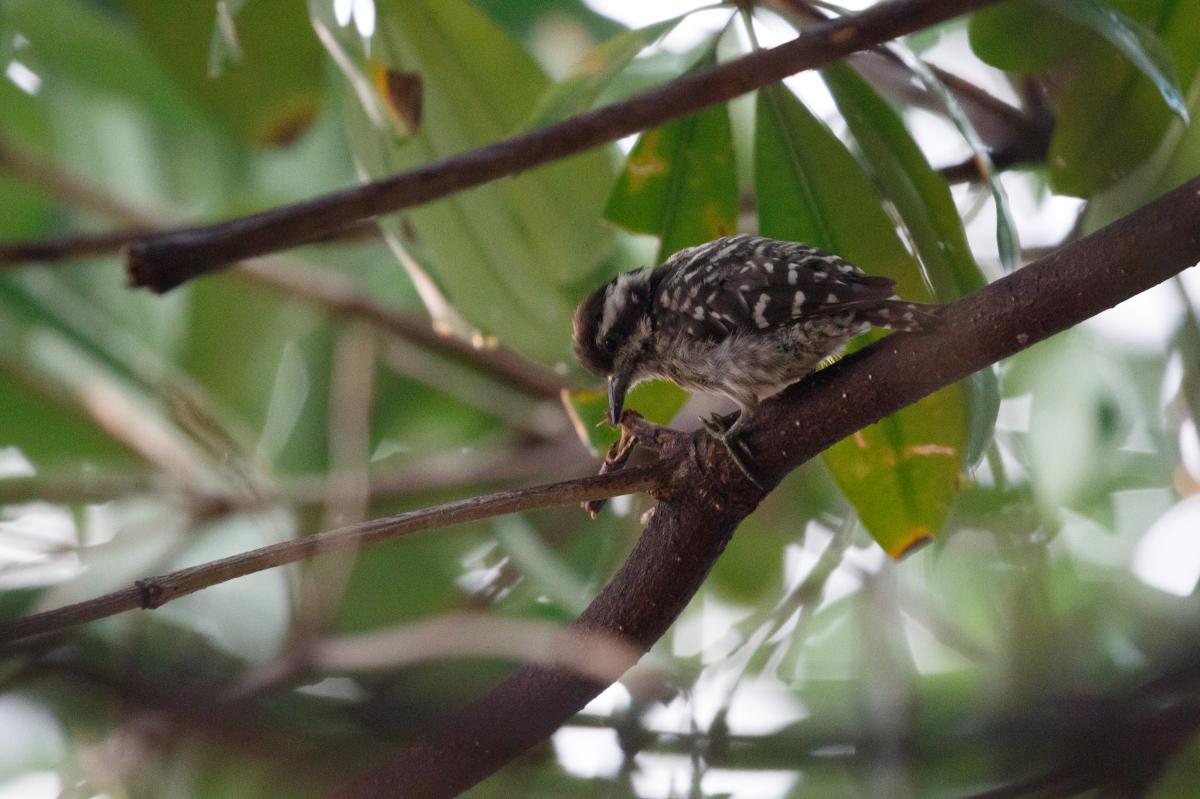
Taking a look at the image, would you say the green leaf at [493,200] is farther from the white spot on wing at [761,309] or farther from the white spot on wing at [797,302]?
the white spot on wing at [797,302]

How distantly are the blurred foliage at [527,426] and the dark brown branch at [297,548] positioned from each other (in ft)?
0.29

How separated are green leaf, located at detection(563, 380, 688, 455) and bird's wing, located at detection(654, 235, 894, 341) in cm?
22

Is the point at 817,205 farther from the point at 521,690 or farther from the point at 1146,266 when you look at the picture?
the point at 521,690

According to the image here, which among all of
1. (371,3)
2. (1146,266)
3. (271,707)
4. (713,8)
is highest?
(371,3)

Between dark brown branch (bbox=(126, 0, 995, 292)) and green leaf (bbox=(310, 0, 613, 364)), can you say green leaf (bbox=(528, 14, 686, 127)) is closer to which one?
green leaf (bbox=(310, 0, 613, 364))

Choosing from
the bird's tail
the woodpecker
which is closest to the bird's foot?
the woodpecker

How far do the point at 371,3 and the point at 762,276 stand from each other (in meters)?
1.23

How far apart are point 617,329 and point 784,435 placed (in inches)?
44.4

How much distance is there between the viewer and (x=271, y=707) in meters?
1.98

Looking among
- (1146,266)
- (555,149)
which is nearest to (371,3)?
(555,149)

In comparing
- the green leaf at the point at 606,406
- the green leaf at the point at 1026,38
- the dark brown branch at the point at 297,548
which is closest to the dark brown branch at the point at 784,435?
the dark brown branch at the point at 297,548

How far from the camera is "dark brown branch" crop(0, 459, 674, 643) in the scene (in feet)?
5.03

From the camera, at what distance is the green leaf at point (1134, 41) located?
87.9 inches

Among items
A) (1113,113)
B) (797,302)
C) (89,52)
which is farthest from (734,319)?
(89,52)
